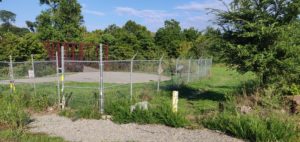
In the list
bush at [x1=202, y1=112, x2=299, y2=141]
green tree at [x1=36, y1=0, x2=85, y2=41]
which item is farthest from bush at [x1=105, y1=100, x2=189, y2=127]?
green tree at [x1=36, y1=0, x2=85, y2=41]

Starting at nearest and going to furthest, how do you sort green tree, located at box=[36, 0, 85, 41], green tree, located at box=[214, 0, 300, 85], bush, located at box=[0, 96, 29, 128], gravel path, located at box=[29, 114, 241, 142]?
gravel path, located at box=[29, 114, 241, 142]
bush, located at box=[0, 96, 29, 128]
green tree, located at box=[214, 0, 300, 85]
green tree, located at box=[36, 0, 85, 41]

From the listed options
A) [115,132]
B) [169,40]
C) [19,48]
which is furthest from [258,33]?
[169,40]

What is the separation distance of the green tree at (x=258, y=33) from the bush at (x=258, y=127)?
4557 mm

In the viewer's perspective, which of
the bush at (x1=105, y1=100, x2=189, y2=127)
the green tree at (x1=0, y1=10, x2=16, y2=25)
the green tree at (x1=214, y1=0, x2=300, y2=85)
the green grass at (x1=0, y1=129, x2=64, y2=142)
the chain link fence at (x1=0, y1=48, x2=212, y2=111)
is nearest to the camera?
the green grass at (x1=0, y1=129, x2=64, y2=142)

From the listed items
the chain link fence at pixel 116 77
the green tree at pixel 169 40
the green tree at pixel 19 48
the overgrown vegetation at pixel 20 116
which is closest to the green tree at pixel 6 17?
the green tree at pixel 169 40

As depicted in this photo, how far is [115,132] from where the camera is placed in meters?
10.4

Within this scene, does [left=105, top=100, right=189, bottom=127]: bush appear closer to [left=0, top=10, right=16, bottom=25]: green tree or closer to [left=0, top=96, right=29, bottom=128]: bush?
[left=0, top=96, right=29, bottom=128]: bush

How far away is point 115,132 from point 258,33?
20.1ft

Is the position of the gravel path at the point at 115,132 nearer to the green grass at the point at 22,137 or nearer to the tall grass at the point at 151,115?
the tall grass at the point at 151,115

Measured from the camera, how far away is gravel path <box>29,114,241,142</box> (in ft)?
31.5

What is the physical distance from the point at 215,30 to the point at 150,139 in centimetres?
707

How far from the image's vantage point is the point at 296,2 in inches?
548

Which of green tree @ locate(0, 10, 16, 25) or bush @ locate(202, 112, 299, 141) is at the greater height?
green tree @ locate(0, 10, 16, 25)

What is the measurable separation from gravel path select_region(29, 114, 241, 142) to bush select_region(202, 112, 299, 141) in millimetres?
222
